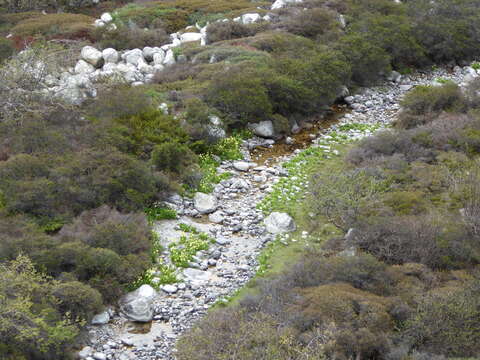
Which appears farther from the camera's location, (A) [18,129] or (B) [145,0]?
(B) [145,0]

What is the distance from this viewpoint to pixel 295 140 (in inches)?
708

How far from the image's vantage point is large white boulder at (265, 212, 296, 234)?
12.9 metres

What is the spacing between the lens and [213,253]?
12.0 m

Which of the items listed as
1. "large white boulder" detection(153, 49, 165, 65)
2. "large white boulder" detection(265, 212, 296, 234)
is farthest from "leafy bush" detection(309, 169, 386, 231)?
"large white boulder" detection(153, 49, 165, 65)

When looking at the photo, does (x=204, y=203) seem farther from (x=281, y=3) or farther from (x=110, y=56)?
(x=281, y=3)

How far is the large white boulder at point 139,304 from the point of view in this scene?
10047 mm

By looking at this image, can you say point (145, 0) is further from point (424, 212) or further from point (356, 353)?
point (356, 353)

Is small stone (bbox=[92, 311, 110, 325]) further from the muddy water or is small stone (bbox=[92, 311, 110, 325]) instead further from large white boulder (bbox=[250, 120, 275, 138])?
large white boulder (bbox=[250, 120, 275, 138])

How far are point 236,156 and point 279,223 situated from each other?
12.3ft

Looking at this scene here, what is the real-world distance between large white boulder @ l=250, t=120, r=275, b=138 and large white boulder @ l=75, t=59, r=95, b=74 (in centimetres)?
679

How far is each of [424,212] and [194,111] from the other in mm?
7473

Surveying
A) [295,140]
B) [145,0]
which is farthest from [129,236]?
[145,0]

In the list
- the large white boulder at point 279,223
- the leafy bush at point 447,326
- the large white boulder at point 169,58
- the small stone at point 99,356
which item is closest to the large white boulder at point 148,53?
the large white boulder at point 169,58

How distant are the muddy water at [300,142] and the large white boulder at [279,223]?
3.47 metres
